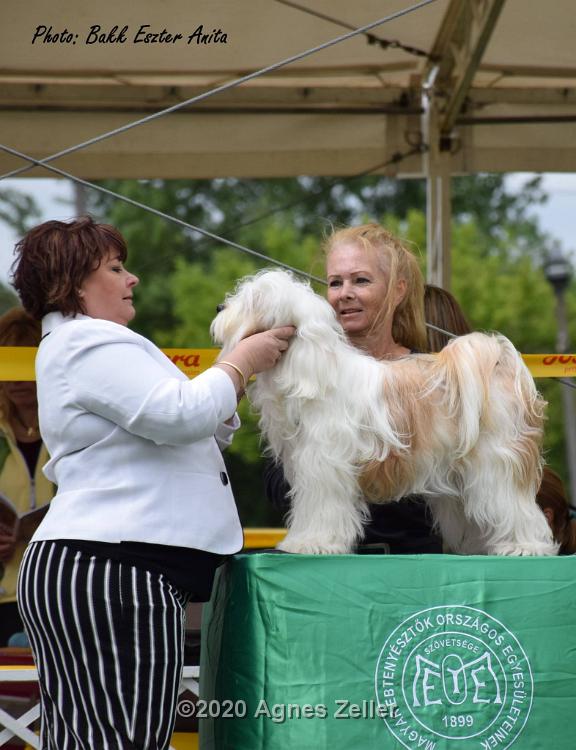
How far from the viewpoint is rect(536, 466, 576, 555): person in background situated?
3811 mm

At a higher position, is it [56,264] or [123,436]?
[56,264]

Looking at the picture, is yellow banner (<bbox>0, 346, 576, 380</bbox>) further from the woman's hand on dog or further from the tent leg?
the woman's hand on dog

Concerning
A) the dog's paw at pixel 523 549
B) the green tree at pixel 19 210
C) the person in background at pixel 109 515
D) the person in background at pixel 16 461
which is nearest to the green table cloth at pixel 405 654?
the dog's paw at pixel 523 549

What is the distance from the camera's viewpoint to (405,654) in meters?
2.49

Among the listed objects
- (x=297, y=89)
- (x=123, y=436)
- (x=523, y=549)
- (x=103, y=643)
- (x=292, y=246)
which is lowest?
(x=103, y=643)

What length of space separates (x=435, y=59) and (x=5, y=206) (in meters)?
19.6

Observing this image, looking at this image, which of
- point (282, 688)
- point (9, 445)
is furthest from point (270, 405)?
point (9, 445)

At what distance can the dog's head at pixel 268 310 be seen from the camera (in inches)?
104

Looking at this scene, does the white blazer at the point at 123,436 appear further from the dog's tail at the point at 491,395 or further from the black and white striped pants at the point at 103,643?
the dog's tail at the point at 491,395

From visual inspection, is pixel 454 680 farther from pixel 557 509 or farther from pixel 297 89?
pixel 297 89

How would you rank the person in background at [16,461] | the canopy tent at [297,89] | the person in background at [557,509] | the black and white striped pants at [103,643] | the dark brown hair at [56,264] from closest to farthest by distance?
1. the black and white striped pants at [103,643]
2. the dark brown hair at [56,264]
3. the person in background at [557,509]
4. the person in background at [16,461]
5. the canopy tent at [297,89]

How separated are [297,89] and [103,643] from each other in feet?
12.3

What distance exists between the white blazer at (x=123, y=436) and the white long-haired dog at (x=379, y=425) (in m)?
0.36

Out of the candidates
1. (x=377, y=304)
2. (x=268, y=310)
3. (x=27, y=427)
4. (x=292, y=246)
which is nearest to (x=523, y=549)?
(x=377, y=304)
